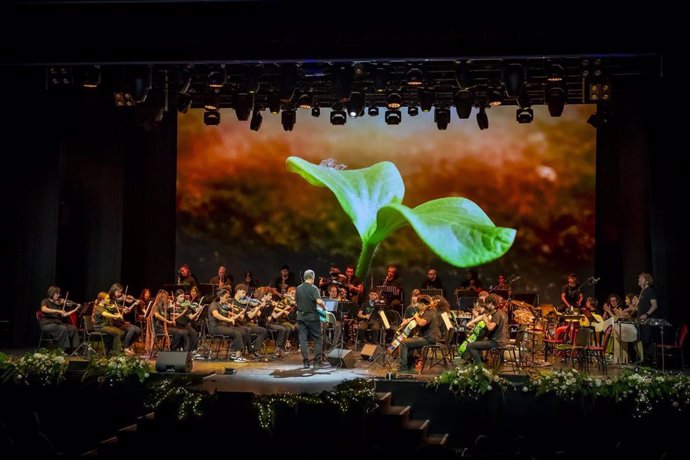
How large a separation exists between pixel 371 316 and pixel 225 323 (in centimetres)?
283

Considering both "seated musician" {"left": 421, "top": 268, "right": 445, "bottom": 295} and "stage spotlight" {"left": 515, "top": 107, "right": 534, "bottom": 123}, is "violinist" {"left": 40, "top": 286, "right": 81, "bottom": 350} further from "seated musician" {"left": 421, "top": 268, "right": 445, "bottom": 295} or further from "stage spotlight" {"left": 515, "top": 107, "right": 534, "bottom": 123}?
"stage spotlight" {"left": 515, "top": 107, "right": 534, "bottom": 123}

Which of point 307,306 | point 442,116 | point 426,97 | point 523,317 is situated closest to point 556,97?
point 426,97

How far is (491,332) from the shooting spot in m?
11.4

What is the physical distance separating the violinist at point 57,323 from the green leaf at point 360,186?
235 inches

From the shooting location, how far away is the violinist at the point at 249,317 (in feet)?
42.9

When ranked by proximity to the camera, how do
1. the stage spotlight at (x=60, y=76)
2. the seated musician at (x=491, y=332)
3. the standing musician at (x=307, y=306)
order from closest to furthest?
the seated musician at (x=491, y=332) → the standing musician at (x=307, y=306) → the stage spotlight at (x=60, y=76)

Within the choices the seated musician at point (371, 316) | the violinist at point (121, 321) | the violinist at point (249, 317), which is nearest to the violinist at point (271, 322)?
the violinist at point (249, 317)

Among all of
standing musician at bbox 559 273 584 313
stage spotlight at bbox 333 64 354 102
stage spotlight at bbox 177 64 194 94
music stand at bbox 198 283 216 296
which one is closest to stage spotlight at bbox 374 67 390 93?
stage spotlight at bbox 333 64 354 102

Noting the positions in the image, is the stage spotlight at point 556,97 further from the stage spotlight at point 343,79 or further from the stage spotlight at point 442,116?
the stage spotlight at point 343,79

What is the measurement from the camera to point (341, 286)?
15.9 m

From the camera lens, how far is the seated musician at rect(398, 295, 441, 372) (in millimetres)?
11578

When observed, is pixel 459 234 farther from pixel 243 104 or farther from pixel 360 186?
pixel 243 104

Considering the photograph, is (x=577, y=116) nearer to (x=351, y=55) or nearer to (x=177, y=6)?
(x=351, y=55)

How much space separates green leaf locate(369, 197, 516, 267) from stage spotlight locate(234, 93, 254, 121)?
245 inches
